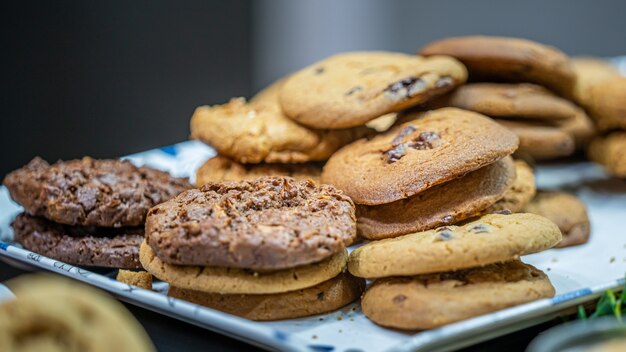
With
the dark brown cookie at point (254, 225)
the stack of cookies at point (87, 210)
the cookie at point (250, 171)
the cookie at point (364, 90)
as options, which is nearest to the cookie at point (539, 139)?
the cookie at point (364, 90)

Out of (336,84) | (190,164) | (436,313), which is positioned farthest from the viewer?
(190,164)

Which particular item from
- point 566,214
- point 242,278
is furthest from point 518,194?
point 242,278

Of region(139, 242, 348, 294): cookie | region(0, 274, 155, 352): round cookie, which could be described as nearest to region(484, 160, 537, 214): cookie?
region(139, 242, 348, 294): cookie

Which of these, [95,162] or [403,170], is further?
[95,162]

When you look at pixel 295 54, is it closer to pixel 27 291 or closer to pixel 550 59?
pixel 550 59

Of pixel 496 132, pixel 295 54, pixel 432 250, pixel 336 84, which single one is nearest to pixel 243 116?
pixel 336 84

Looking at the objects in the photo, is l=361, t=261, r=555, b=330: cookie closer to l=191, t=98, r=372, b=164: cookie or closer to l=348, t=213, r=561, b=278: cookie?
l=348, t=213, r=561, b=278: cookie
